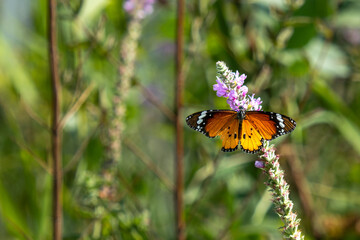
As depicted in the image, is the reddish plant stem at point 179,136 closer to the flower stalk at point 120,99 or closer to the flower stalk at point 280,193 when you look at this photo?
the flower stalk at point 120,99

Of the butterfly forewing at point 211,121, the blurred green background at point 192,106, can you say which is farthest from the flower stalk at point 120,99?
the butterfly forewing at point 211,121

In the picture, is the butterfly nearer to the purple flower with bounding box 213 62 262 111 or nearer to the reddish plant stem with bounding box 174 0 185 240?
the purple flower with bounding box 213 62 262 111

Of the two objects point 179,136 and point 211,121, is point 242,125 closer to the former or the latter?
point 211,121

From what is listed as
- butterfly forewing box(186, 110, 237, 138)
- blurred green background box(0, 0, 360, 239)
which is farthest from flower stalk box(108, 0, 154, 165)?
butterfly forewing box(186, 110, 237, 138)

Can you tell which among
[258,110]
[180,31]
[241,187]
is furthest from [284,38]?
[258,110]

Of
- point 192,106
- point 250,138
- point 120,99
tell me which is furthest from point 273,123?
point 192,106

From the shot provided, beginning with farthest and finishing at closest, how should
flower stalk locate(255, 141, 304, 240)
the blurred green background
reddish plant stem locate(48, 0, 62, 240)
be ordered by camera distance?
the blurred green background → reddish plant stem locate(48, 0, 62, 240) → flower stalk locate(255, 141, 304, 240)
